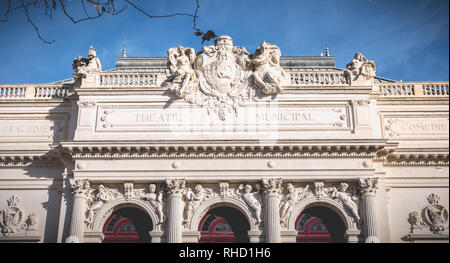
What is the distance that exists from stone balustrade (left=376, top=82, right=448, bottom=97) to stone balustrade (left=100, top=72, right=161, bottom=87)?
11.5 meters

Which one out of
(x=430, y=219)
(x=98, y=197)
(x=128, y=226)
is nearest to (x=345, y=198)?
(x=430, y=219)

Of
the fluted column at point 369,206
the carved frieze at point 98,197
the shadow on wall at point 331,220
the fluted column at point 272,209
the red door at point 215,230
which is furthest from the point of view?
the shadow on wall at point 331,220

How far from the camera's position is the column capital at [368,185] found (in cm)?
2856

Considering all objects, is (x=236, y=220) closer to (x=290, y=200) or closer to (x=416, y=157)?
(x=290, y=200)

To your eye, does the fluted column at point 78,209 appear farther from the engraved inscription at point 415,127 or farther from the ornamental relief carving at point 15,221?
the engraved inscription at point 415,127

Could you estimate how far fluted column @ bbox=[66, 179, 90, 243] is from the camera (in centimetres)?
2791

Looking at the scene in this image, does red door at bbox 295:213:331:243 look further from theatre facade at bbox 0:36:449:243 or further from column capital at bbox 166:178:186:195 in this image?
column capital at bbox 166:178:186:195

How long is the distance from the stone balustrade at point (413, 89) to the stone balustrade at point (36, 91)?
16.5m

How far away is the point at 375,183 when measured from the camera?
28.6 meters

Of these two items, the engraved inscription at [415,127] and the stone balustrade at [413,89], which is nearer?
the engraved inscription at [415,127]

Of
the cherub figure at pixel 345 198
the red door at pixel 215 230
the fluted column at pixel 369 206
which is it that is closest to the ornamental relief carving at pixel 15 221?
the red door at pixel 215 230

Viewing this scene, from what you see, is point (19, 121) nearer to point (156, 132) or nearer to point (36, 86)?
point (36, 86)

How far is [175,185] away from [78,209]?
455cm
